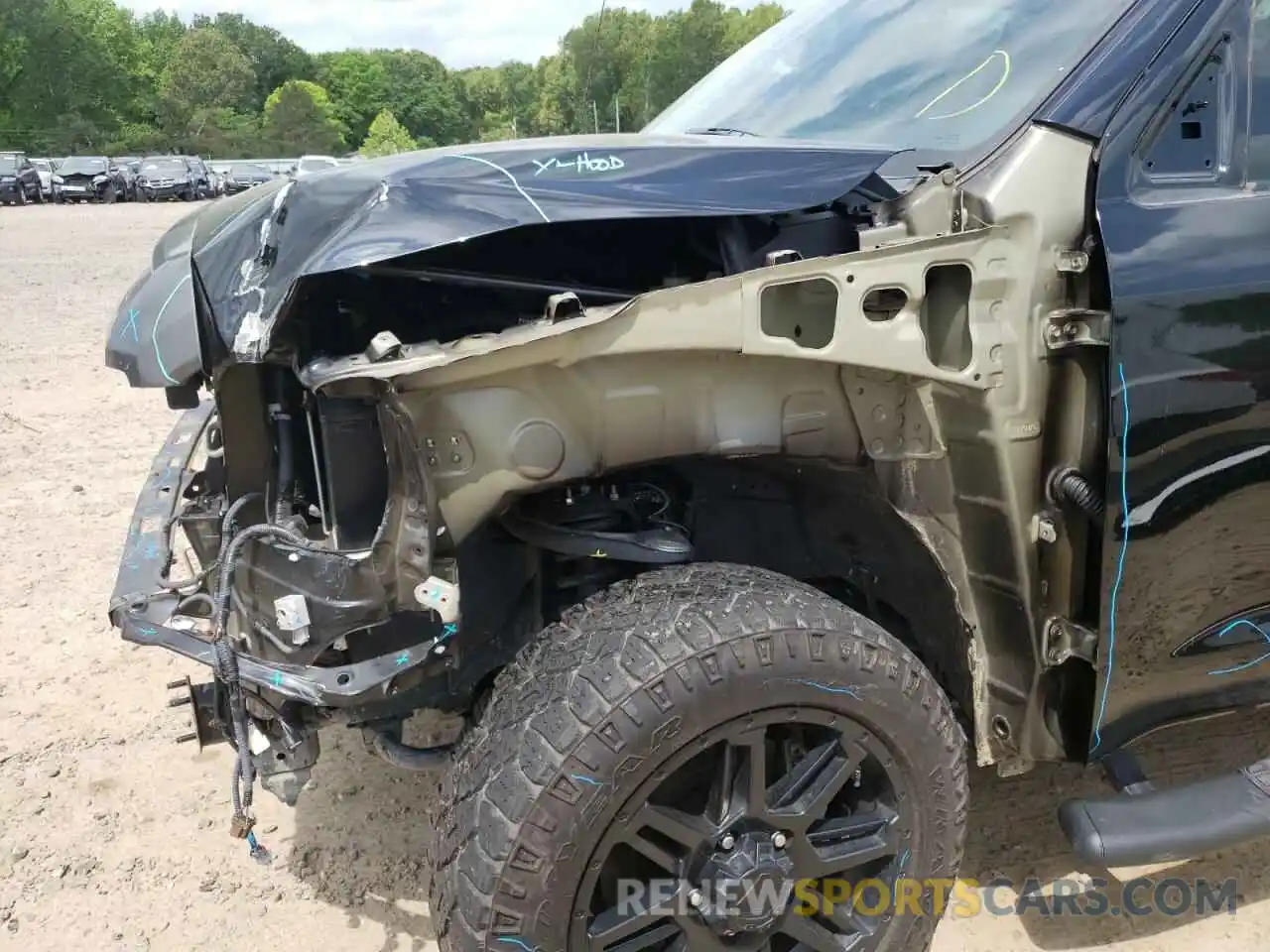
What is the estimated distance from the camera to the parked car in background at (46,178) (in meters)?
32.8

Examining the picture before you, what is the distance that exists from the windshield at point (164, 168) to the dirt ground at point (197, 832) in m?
34.3

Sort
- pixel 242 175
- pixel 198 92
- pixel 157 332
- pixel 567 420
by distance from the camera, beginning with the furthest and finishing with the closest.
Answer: pixel 198 92 < pixel 242 175 < pixel 157 332 < pixel 567 420

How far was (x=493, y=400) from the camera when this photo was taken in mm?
1953

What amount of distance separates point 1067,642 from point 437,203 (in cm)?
160

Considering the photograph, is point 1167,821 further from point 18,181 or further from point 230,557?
point 18,181

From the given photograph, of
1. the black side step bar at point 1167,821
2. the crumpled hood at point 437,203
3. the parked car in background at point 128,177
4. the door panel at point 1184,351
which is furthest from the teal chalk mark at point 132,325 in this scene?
the parked car in background at point 128,177

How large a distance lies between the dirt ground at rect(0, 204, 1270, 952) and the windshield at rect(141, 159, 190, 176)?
3431cm

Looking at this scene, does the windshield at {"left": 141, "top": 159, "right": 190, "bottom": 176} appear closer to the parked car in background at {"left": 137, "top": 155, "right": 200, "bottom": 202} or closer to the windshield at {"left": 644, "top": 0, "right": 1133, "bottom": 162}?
the parked car in background at {"left": 137, "top": 155, "right": 200, "bottom": 202}

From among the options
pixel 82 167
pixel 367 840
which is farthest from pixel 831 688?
pixel 82 167

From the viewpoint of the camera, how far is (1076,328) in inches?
78.5

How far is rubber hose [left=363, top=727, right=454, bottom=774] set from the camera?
93.9 inches

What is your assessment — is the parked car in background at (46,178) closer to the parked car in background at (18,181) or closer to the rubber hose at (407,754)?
the parked car in background at (18,181)

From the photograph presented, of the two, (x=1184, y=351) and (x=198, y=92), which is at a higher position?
(x=198, y=92)

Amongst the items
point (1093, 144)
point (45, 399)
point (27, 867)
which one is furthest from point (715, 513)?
point (45, 399)
